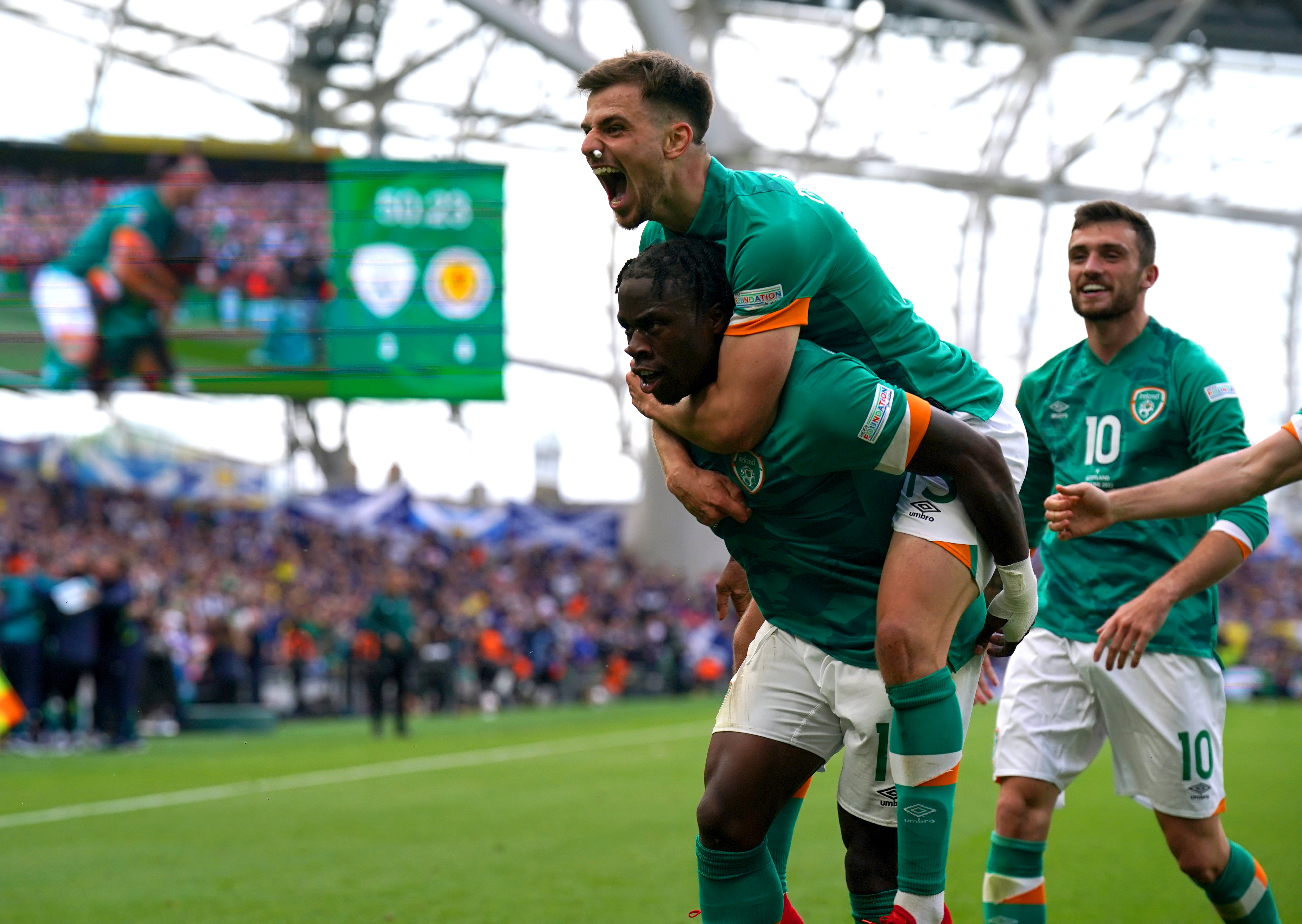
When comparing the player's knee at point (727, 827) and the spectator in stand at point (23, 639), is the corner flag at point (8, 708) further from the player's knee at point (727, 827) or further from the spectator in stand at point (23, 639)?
the player's knee at point (727, 827)

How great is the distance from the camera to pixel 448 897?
19.3 ft

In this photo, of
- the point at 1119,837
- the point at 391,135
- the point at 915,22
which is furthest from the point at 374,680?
the point at 915,22

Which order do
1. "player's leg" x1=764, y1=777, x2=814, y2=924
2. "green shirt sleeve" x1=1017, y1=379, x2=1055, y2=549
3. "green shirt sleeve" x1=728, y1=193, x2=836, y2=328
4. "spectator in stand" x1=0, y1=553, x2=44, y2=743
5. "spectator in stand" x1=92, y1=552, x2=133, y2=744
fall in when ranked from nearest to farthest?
1. "green shirt sleeve" x1=728, y1=193, x2=836, y2=328
2. "player's leg" x1=764, y1=777, x2=814, y2=924
3. "green shirt sleeve" x1=1017, y1=379, x2=1055, y2=549
4. "spectator in stand" x1=0, y1=553, x2=44, y2=743
5. "spectator in stand" x1=92, y1=552, x2=133, y2=744

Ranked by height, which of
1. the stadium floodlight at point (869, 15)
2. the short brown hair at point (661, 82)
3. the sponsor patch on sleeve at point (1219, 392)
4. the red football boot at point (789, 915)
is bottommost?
the red football boot at point (789, 915)

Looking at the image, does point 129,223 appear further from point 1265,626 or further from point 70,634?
point 1265,626

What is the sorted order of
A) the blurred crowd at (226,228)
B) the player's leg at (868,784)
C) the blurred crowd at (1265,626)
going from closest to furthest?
the player's leg at (868,784) < the blurred crowd at (226,228) < the blurred crowd at (1265,626)

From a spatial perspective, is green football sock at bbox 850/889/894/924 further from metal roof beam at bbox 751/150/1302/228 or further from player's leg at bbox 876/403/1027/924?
metal roof beam at bbox 751/150/1302/228

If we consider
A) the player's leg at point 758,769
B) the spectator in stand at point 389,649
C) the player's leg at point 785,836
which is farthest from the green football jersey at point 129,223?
the player's leg at point 758,769

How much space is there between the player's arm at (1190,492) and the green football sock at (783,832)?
103 cm

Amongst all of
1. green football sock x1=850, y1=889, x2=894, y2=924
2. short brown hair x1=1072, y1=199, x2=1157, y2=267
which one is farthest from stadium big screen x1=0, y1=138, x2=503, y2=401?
green football sock x1=850, y1=889, x2=894, y2=924

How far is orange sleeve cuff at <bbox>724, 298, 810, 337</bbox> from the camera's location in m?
2.99

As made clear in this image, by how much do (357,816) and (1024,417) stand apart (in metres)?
5.69

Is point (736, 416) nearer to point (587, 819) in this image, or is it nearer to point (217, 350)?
point (587, 819)

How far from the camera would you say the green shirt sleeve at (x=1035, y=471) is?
181 inches
